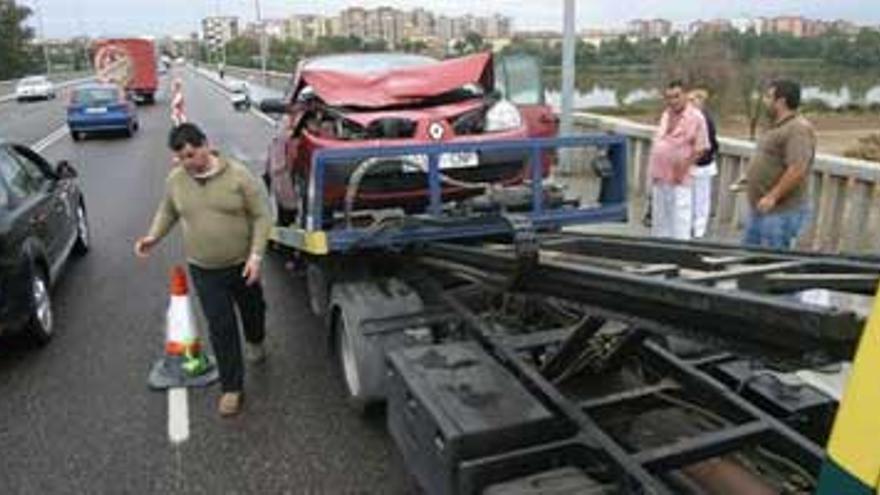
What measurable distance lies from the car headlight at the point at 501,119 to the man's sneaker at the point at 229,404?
2.84m

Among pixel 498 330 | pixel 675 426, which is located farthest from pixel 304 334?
pixel 675 426

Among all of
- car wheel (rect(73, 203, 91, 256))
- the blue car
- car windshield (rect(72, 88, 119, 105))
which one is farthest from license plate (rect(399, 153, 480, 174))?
A: car windshield (rect(72, 88, 119, 105))

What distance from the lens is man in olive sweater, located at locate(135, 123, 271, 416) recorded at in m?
5.55

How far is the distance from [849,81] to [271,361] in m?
44.9

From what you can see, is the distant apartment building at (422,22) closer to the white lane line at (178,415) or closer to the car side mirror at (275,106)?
the car side mirror at (275,106)

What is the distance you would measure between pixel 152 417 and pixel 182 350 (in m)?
0.87

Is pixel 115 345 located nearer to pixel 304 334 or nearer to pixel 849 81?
pixel 304 334

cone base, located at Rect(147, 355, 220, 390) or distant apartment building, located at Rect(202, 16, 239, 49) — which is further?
distant apartment building, located at Rect(202, 16, 239, 49)

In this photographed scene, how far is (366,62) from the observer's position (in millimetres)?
8766

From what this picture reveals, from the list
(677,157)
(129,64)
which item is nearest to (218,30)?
(129,64)

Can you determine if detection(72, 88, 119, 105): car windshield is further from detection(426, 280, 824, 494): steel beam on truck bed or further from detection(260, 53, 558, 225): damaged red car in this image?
detection(426, 280, 824, 494): steel beam on truck bed

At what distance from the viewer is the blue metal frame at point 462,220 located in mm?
5602

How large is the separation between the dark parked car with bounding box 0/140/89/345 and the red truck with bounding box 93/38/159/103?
40897mm

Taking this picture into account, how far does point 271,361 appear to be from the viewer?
6.61 metres
